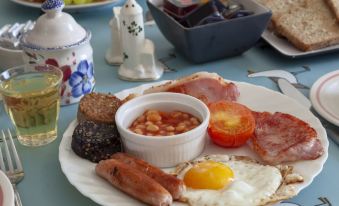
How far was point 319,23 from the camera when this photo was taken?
1.72 metres

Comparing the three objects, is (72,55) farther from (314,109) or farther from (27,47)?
(314,109)

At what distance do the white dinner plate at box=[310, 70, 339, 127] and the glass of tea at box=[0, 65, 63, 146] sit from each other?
62 centimetres

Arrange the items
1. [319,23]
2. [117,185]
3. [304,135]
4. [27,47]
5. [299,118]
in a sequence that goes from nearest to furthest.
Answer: [117,185] → [304,135] → [299,118] → [27,47] → [319,23]

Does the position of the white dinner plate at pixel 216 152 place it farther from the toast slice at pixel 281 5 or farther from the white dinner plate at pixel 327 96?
the toast slice at pixel 281 5

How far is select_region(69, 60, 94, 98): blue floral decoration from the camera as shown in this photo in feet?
4.56

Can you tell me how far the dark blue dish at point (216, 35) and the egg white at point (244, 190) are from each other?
1.74 feet

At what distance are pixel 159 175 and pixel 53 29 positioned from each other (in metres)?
0.51

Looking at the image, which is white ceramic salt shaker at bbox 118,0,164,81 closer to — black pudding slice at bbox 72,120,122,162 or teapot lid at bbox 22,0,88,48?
teapot lid at bbox 22,0,88,48

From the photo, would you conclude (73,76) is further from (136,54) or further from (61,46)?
(136,54)

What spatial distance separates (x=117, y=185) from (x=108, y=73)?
63cm

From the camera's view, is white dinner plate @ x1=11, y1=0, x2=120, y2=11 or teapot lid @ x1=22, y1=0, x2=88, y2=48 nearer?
teapot lid @ x1=22, y1=0, x2=88, y2=48

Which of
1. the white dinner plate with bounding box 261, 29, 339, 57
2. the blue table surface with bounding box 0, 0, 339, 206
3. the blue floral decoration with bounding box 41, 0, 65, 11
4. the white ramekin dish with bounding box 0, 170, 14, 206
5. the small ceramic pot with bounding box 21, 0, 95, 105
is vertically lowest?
the blue table surface with bounding box 0, 0, 339, 206

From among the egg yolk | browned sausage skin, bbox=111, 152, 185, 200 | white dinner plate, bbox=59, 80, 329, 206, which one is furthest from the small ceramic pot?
the egg yolk

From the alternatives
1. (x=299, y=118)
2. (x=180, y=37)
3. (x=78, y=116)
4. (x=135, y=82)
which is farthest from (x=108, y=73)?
(x=299, y=118)
